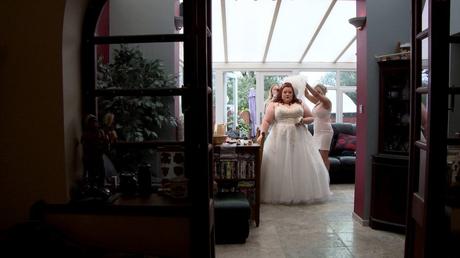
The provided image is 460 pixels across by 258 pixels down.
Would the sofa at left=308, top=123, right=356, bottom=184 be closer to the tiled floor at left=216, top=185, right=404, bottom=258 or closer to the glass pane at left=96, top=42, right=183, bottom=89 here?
the tiled floor at left=216, top=185, right=404, bottom=258

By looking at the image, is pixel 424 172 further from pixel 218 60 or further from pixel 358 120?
pixel 218 60

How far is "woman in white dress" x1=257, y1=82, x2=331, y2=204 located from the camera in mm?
5043

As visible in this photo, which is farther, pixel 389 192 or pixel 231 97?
pixel 231 97

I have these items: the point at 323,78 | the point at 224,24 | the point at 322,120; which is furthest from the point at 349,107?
the point at 224,24

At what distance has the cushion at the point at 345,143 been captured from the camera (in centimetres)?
680

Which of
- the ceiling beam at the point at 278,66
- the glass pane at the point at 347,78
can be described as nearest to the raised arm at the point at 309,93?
the ceiling beam at the point at 278,66

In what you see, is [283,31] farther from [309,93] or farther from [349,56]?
[309,93]

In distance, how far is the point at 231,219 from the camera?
3.62 metres

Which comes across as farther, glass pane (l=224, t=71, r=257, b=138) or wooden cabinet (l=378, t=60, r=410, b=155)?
glass pane (l=224, t=71, r=257, b=138)

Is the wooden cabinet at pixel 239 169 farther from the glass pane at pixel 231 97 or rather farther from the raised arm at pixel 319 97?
the glass pane at pixel 231 97

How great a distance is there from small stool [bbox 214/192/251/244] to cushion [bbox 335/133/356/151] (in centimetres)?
355

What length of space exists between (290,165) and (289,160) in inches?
2.5

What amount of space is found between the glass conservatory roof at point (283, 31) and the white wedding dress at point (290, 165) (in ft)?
7.26

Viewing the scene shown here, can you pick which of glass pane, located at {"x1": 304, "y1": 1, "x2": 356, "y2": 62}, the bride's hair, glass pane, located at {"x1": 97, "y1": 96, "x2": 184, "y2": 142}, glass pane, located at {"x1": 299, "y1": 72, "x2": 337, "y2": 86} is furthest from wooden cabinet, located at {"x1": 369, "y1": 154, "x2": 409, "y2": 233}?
glass pane, located at {"x1": 299, "y1": 72, "x2": 337, "y2": 86}
